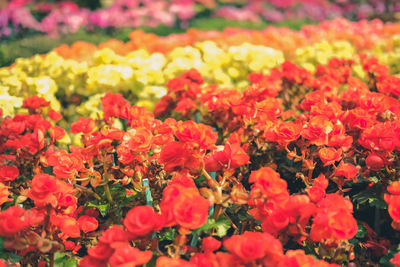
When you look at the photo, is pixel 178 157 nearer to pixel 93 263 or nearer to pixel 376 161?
pixel 93 263

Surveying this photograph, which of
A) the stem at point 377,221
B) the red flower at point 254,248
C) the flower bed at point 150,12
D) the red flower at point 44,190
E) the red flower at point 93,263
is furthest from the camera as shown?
the flower bed at point 150,12

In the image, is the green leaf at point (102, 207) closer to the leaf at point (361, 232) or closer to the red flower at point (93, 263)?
the red flower at point (93, 263)

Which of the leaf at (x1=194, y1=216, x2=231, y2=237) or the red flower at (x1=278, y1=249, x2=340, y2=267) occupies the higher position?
the red flower at (x1=278, y1=249, x2=340, y2=267)

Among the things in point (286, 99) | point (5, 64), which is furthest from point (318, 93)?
point (5, 64)

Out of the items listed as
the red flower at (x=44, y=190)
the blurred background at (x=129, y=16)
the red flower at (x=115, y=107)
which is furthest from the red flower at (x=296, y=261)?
the blurred background at (x=129, y=16)

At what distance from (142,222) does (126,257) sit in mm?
86

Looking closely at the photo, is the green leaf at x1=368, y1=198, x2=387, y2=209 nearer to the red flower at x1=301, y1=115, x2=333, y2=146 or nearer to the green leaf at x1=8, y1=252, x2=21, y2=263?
the red flower at x1=301, y1=115, x2=333, y2=146

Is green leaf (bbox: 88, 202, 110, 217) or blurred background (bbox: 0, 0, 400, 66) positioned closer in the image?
green leaf (bbox: 88, 202, 110, 217)

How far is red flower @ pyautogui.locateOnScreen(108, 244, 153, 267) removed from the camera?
747 millimetres

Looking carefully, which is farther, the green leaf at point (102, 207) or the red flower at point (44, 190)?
the green leaf at point (102, 207)

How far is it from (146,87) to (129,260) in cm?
165

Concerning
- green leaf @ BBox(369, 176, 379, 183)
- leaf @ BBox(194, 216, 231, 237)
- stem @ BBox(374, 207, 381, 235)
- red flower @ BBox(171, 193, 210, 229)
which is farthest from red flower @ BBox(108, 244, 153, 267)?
stem @ BBox(374, 207, 381, 235)

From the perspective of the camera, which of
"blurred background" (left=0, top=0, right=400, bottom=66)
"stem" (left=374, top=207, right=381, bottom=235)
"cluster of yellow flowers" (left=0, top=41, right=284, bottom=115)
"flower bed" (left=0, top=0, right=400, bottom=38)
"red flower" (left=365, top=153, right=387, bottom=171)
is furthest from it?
"flower bed" (left=0, top=0, right=400, bottom=38)

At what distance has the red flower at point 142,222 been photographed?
2.60ft
